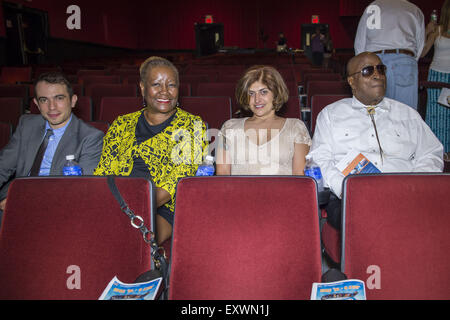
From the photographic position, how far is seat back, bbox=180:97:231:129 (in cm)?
281

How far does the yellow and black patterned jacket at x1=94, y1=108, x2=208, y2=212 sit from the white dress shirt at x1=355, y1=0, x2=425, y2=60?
1.73 metres

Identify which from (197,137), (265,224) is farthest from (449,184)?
(197,137)

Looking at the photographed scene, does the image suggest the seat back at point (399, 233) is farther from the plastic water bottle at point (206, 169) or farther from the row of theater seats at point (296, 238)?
the plastic water bottle at point (206, 169)

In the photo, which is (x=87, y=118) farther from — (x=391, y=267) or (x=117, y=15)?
(x=117, y=15)

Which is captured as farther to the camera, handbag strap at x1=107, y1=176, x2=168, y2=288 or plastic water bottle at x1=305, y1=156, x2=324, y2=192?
plastic water bottle at x1=305, y1=156, x2=324, y2=192

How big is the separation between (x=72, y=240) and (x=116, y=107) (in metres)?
1.73

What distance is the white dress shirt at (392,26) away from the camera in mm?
2742

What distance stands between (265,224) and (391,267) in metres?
0.48

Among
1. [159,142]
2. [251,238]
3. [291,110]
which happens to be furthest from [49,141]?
[291,110]

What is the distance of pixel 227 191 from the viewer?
125cm

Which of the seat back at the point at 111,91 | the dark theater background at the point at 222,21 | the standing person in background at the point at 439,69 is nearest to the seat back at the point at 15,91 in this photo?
the seat back at the point at 111,91

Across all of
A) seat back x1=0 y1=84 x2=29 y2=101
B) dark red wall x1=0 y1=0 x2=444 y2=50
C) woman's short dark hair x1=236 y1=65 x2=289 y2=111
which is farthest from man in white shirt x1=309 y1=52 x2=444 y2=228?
dark red wall x1=0 y1=0 x2=444 y2=50

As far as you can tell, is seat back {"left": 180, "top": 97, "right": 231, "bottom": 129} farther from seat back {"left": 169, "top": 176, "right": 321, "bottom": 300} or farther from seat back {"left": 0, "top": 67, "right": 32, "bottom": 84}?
seat back {"left": 0, "top": 67, "right": 32, "bottom": 84}

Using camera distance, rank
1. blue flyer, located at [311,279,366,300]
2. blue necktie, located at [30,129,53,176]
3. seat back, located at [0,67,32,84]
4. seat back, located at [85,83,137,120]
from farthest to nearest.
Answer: seat back, located at [0,67,32,84]
seat back, located at [85,83,137,120]
blue necktie, located at [30,129,53,176]
blue flyer, located at [311,279,366,300]
